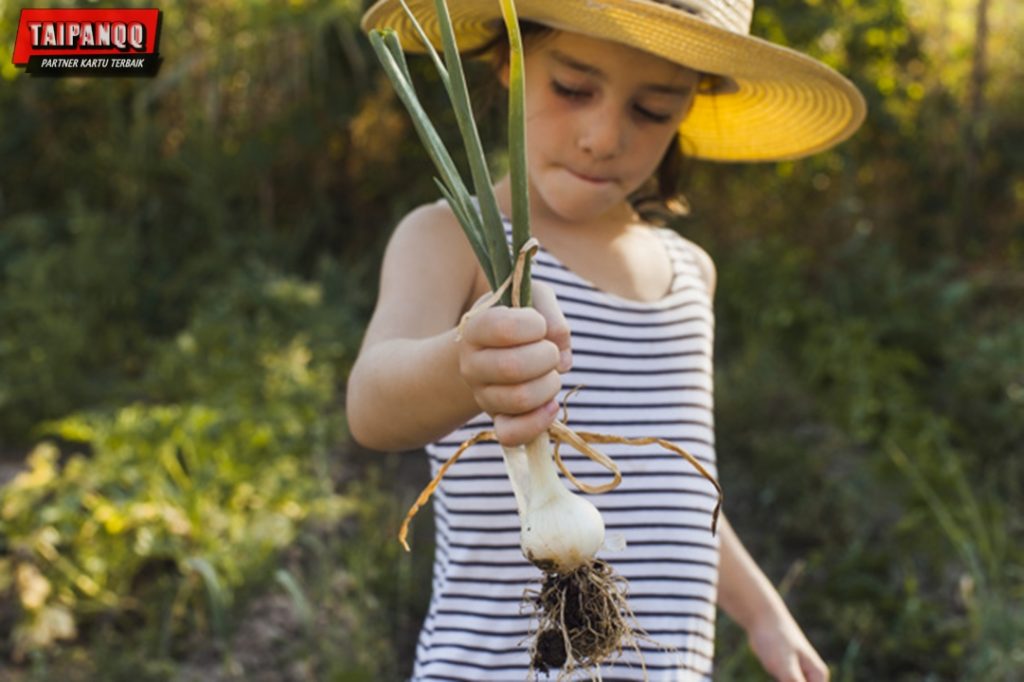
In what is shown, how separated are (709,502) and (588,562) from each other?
0.51 meters

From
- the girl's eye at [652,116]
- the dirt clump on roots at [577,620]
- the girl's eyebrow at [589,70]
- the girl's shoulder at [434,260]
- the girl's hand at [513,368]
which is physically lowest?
the dirt clump on roots at [577,620]

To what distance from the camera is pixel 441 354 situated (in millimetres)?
1240

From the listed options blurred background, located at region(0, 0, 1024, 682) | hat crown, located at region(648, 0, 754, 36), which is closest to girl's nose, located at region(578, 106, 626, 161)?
hat crown, located at region(648, 0, 754, 36)

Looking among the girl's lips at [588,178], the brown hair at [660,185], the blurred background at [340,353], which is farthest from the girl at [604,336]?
the blurred background at [340,353]

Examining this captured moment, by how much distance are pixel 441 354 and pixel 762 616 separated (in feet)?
2.62

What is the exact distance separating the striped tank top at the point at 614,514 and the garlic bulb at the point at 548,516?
0.36m

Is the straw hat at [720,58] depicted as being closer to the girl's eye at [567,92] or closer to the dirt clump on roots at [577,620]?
the girl's eye at [567,92]

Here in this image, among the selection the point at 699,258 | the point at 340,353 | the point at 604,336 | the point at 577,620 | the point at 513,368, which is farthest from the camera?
the point at 340,353

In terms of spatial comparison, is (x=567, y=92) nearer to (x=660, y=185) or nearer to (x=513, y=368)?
(x=660, y=185)

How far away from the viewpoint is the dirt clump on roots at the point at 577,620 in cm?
123

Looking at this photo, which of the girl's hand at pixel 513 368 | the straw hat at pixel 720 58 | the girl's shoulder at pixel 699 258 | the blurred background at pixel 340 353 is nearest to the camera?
A: the girl's hand at pixel 513 368

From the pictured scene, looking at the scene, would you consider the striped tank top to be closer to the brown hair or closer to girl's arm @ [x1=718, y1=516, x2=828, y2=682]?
girl's arm @ [x1=718, y1=516, x2=828, y2=682]

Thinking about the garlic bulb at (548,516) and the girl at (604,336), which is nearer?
the garlic bulb at (548,516)

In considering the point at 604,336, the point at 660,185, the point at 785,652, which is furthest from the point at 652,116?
the point at 785,652
